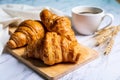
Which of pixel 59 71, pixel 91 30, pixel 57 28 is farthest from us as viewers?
pixel 91 30

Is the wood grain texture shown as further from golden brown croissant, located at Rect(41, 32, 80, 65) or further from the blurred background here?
the blurred background

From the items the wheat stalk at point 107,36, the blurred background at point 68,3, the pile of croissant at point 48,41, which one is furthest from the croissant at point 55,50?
the blurred background at point 68,3

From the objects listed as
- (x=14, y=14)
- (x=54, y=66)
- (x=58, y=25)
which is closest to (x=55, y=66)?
(x=54, y=66)

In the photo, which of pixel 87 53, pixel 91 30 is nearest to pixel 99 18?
pixel 91 30

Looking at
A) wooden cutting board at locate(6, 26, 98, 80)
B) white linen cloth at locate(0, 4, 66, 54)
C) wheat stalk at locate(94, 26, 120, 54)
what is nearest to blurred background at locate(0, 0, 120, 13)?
white linen cloth at locate(0, 4, 66, 54)

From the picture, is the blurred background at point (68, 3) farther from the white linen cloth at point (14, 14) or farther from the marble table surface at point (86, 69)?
the marble table surface at point (86, 69)

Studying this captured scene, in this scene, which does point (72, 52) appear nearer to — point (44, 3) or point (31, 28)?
point (31, 28)
